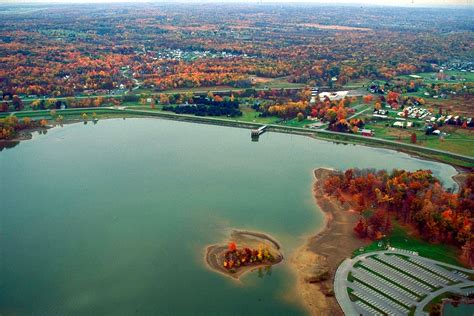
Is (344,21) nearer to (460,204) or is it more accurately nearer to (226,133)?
(226,133)

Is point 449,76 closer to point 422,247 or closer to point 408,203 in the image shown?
point 408,203

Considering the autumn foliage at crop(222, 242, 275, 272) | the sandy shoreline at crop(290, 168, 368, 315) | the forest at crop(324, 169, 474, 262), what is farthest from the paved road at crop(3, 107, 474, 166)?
the autumn foliage at crop(222, 242, 275, 272)

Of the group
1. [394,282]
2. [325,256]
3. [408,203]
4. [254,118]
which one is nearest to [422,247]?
[408,203]

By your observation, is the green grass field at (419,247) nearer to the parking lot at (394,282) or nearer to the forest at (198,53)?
the parking lot at (394,282)

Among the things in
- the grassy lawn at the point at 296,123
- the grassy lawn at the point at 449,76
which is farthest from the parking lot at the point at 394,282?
the grassy lawn at the point at 449,76

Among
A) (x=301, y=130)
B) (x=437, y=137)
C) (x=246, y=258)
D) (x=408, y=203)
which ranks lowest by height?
(x=437, y=137)

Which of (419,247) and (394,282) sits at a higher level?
(394,282)
